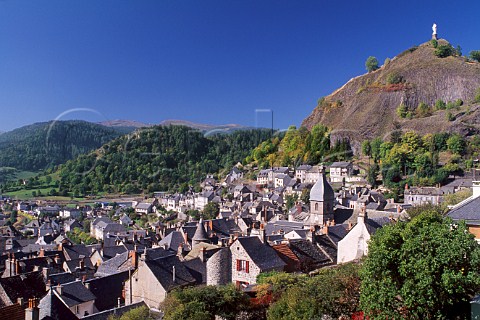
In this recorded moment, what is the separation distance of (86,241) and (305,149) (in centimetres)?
5456

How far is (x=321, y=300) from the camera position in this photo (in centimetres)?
1538

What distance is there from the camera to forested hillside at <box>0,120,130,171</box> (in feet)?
364

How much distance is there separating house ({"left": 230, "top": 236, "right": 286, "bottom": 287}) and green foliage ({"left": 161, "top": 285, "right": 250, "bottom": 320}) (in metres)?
4.35

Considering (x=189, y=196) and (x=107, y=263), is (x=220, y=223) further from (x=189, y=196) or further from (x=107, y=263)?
(x=189, y=196)

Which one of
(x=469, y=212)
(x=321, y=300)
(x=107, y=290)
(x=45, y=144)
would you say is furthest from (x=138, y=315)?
(x=45, y=144)

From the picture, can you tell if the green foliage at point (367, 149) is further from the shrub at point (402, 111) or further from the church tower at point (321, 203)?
the church tower at point (321, 203)

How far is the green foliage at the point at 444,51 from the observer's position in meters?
114

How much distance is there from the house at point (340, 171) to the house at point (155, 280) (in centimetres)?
6215

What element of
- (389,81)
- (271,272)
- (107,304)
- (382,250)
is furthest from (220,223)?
(389,81)

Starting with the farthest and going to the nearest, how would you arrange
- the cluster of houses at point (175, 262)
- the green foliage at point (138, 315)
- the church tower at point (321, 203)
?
the church tower at point (321, 203) < the cluster of houses at point (175, 262) < the green foliage at point (138, 315)

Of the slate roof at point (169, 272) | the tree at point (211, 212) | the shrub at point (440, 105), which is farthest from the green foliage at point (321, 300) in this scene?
the shrub at point (440, 105)

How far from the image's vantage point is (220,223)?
41906mm

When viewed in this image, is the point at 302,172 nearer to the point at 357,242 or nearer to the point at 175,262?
the point at 357,242

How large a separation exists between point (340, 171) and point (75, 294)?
6486 centimetres
